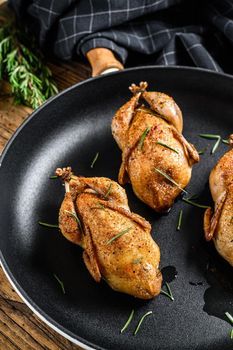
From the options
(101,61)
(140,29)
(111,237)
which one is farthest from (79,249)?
(140,29)

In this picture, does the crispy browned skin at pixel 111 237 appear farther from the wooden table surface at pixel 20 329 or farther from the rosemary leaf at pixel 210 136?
the rosemary leaf at pixel 210 136

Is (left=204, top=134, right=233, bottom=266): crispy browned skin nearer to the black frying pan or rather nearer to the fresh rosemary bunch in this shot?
the black frying pan

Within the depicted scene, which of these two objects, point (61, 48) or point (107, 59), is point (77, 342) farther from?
point (61, 48)

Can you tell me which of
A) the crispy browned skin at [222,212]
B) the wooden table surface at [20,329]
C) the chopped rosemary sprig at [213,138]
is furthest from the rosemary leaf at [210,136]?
the wooden table surface at [20,329]

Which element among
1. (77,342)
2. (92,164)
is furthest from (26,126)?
(77,342)

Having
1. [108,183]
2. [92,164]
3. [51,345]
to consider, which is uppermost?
[108,183]

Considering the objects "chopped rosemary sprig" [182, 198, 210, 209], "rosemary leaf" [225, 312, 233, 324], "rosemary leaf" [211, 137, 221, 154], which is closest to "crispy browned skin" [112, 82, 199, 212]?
"chopped rosemary sprig" [182, 198, 210, 209]
